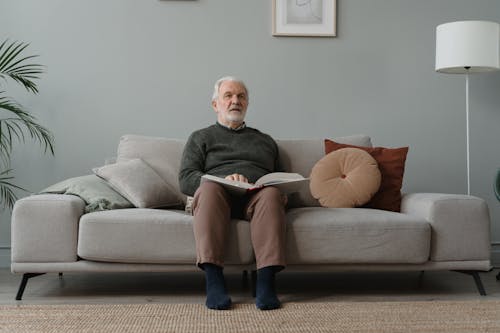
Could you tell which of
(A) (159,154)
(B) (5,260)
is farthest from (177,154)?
(B) (5,260)

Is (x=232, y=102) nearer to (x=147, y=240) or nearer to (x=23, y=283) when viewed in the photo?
(x=147, y=240)

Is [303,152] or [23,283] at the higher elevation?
[303,152]

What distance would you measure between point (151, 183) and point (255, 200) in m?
0.64

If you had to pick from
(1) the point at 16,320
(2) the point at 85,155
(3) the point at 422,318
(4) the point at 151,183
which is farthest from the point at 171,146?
(3) the point at 422,318

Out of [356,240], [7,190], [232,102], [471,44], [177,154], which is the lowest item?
[356,240]

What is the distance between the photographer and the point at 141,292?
118 inches

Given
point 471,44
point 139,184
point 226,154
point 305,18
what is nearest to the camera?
point 139,184

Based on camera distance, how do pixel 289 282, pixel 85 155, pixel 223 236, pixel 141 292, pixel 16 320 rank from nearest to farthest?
1. pixel 16 320
2. pixel 223 236
3. pixel 141 292
4. pixel 289 282
5. pixel 85 155

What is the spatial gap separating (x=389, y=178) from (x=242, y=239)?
3.15 ft

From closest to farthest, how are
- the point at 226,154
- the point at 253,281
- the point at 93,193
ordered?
the point at 253,281 < the point at 93,193 < the point at 226,154

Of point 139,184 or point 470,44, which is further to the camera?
point 470,44

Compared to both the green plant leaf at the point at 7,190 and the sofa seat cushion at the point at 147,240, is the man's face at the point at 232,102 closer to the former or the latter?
the sofa seat cushion at the point at 147,240

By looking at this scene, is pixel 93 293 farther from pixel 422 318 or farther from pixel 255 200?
pixel 422 318

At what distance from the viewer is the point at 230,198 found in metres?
2.79
